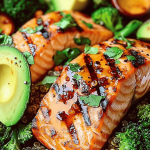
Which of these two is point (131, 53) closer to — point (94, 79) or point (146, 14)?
point (94, 79)

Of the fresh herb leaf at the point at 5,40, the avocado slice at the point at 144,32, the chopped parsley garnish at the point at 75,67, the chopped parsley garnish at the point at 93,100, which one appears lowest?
the chopped parsley garnish at the point at 93,100

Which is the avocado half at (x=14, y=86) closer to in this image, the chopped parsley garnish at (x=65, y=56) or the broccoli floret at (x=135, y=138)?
the chopped parsley garnish at (x=65, y=56)

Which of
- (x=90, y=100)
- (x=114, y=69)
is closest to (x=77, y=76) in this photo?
(x=90, y=100)

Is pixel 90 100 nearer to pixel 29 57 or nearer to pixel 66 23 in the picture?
pixel 29 57

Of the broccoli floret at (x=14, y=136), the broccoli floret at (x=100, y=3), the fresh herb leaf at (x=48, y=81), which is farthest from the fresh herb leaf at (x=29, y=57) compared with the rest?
the broccoli floret at (x=100, y=3)

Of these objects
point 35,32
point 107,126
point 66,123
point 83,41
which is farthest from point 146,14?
point 66,123

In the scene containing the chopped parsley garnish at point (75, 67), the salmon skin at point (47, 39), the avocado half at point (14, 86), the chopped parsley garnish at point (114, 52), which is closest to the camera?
the avocado half at point (14, 86)
